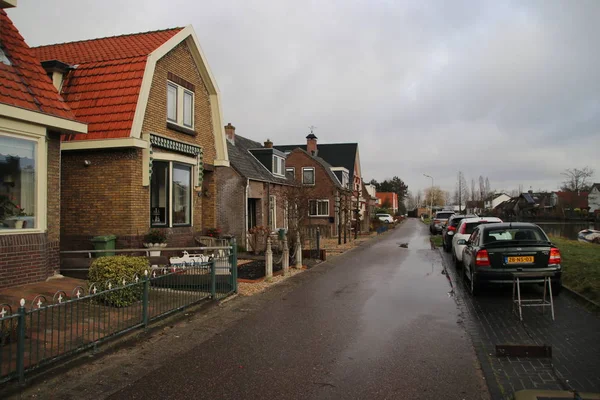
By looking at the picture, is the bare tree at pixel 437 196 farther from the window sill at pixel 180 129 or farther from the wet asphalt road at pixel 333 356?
the wet asphalt road at pixel 333 356

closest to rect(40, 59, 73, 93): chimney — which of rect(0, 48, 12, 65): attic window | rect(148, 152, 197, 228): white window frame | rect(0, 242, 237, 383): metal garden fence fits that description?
rect(148, 152, 197, 228): white window frame

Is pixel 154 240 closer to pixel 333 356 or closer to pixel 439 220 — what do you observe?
pixel 333 356

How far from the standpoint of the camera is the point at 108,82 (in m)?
12.5

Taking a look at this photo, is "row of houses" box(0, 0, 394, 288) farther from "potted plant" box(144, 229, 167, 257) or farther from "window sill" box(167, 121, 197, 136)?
"potted plant" box(144, 229, 167, 257)

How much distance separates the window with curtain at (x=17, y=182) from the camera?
844cm

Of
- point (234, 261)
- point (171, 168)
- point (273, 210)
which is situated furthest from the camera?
point (273, 210)

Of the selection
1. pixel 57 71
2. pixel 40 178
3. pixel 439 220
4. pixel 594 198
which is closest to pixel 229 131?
pixel 57 71

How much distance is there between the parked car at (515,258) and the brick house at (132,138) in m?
8.34

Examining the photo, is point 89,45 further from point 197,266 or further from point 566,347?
point 566,347

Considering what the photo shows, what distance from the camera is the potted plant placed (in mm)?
12141

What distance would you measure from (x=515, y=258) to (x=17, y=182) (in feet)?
32.7

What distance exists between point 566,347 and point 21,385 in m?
6.62

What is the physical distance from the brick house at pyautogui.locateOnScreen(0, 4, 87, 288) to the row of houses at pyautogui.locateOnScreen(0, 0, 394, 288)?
24 mm

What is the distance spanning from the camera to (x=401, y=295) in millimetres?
10359
